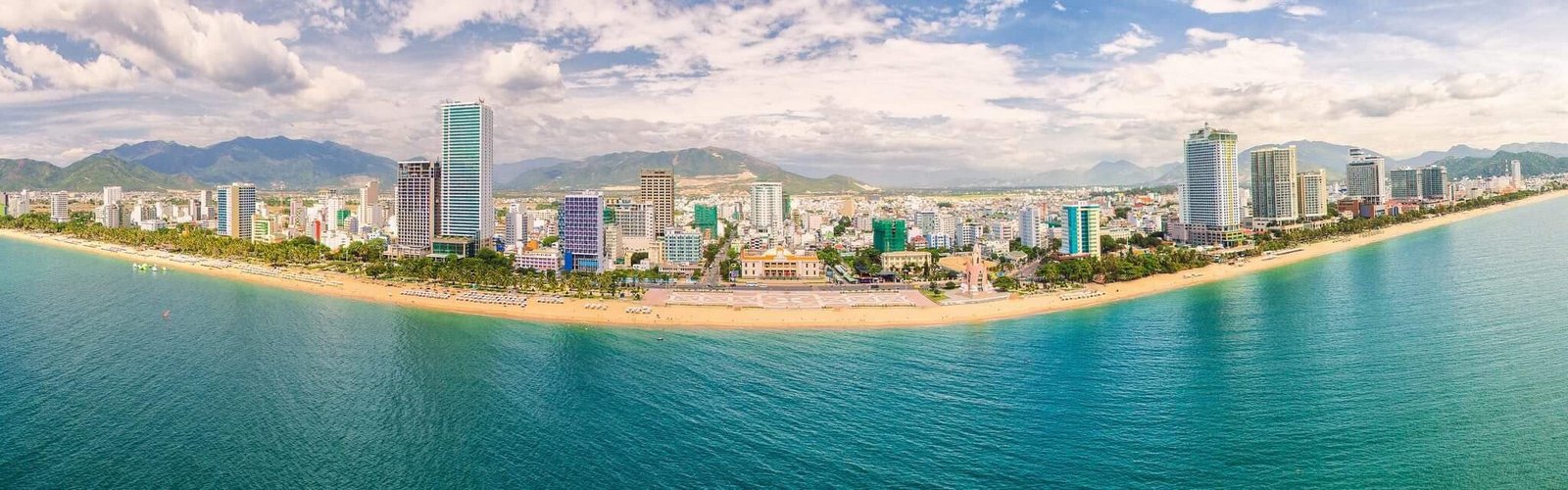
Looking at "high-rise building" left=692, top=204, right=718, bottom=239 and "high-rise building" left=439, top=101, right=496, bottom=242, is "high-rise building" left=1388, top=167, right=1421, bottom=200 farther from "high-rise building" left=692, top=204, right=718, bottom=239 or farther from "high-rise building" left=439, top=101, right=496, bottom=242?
"high-rise building" left=439, top=101, right=496, bottom=242

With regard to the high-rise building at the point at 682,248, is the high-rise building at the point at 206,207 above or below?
above

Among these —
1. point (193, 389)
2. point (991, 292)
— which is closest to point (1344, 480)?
point (991, 292)

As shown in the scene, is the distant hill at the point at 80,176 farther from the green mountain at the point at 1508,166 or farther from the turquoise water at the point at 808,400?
the green mountain at the point at 1508,166

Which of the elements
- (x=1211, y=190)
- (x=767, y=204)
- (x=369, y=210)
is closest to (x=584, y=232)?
(x=767, y=204)

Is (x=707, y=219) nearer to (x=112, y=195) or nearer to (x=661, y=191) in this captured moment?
(x=661, y=191)

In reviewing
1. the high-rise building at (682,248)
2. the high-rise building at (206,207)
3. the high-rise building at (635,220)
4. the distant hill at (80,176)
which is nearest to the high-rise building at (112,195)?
the high-rise building at (206,207)

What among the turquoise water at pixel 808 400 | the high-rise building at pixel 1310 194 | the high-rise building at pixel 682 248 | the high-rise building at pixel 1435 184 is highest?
the high-rise building at pixel 1435 184

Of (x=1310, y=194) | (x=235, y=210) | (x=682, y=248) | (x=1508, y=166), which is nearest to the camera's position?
(x=682, y=248)
